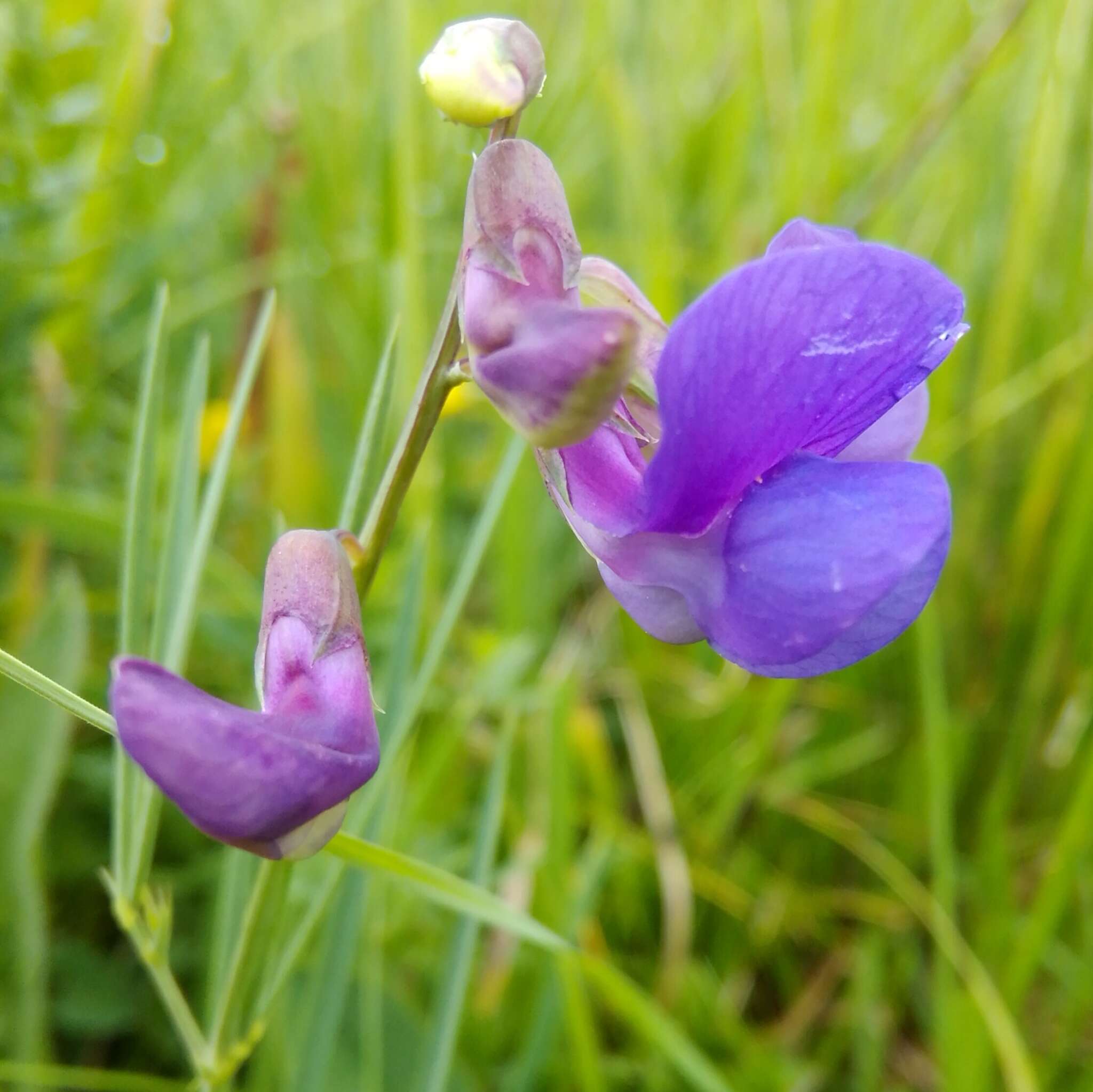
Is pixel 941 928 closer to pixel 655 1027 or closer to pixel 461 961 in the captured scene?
pixel 655 1027

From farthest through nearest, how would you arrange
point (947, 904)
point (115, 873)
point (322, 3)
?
point (322, 3), point (947, 904), point (115, 873)

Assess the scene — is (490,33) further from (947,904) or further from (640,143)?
(640,143)

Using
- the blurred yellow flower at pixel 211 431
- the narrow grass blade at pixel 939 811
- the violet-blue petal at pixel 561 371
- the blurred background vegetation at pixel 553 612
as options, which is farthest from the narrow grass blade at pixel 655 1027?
the blurred yellow flower at pixel 211 431

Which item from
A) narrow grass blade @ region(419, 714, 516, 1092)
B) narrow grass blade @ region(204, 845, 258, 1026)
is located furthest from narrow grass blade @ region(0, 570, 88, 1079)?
narrow grass blade @ region(419, 714, 516, 1092)

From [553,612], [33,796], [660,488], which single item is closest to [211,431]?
[553,612]

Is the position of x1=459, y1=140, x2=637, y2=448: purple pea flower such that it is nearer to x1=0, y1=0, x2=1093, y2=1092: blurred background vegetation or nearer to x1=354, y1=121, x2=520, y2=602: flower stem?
x1=354, y1=121, x2=520, y2=602: flower stem

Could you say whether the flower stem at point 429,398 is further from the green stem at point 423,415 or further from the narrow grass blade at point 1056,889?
the narrow grass blade at point 1056,889

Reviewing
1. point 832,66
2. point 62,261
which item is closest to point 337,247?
point 62,261
